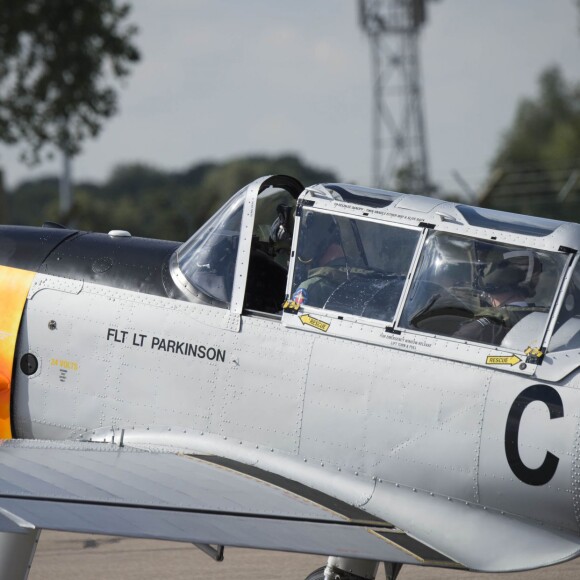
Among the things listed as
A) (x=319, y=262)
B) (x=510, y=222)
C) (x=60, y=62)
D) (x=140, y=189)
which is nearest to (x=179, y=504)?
(x=319, y=262)

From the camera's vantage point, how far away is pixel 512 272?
19.3ft

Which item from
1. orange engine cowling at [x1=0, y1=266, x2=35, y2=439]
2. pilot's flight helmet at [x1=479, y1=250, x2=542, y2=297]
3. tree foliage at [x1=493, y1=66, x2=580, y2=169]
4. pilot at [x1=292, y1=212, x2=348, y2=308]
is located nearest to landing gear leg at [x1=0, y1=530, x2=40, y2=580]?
orange engine cowling at [x1=0, y1=266, x2=35, y2=439]

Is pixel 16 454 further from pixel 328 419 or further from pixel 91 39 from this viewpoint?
pixel 91 39

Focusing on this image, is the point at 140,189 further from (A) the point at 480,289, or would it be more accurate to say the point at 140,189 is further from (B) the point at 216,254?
(A) the point at 480,289

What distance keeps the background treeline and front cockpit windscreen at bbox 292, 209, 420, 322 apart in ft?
114

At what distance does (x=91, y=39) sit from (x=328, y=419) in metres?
32.1

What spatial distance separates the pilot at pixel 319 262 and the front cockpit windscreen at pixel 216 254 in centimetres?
48

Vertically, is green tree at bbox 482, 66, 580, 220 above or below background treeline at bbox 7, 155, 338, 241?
above

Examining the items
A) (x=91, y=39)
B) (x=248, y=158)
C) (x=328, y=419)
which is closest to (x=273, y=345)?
(x=328, y=419)

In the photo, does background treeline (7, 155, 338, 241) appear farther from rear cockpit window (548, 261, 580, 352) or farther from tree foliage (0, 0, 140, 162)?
rear cockpit window (548, 261, 580, 352)

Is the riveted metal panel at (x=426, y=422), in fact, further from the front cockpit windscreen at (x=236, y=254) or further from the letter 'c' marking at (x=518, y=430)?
the front cockpit windscreen at (x=236, y=254)

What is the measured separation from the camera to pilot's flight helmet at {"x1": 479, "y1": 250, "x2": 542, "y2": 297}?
5.84m

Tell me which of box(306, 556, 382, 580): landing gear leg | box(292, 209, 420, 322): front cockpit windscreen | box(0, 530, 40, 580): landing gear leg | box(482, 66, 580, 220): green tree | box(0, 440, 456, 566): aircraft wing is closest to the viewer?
box(0, 440, 456, 566): aircraft wing

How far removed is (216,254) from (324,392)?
1.17 metres
